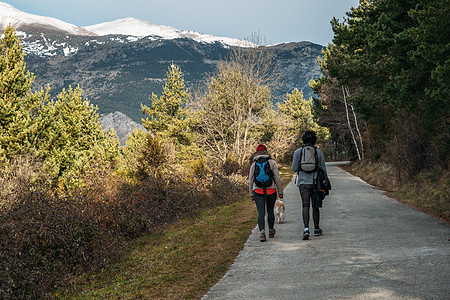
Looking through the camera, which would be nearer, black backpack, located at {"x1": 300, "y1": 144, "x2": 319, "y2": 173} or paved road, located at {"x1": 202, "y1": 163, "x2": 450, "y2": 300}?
paved road, located at {"x1": 202, "y1": 163, "x2": 450, "y2": 300}

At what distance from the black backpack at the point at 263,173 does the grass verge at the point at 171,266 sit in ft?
4.45

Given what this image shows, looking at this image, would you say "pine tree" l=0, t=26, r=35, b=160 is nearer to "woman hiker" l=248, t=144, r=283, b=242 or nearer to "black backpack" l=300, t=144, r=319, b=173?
"woman hiker" l=248, t=144, r=283, b=242

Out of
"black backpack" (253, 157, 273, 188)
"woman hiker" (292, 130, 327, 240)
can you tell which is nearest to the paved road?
"woman hiker" (292, 130, 327, 240)

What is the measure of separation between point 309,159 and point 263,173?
3.22 ft

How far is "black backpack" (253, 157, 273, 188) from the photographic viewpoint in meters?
8.02

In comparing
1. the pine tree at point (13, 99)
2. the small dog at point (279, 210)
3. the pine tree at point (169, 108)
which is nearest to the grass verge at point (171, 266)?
the small dog at point (279, 210)

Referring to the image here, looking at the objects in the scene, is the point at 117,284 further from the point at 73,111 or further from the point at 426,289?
the point at 73,111

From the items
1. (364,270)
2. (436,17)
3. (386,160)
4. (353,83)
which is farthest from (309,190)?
(386,160)

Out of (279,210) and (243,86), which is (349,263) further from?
(243,86)

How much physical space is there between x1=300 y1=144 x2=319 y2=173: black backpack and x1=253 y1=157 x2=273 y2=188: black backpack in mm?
688

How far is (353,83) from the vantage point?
47.9 feet

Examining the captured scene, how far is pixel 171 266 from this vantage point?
22.4 feet

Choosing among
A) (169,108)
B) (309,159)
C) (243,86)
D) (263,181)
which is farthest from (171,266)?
(169,108)

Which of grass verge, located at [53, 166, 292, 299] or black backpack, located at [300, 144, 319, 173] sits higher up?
black backpack, located at [300, 144, 319, 173]
